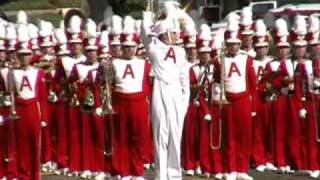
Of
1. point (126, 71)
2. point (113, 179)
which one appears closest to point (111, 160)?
point (113, 179)

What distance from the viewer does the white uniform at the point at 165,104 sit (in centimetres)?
1544

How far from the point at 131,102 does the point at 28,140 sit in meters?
1.53

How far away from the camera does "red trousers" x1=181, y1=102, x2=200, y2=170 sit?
58.4ft

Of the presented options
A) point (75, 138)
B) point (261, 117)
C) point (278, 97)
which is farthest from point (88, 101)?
point (278, 97)

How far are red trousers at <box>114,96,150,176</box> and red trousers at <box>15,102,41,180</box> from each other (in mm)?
1299

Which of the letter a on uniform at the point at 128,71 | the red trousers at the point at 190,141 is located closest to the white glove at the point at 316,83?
the red trousers at the point at 190,141

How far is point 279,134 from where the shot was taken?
17.7m

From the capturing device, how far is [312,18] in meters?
17.5

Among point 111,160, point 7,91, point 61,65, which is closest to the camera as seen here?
point 7,91

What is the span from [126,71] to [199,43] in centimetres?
158

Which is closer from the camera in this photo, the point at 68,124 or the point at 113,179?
the point at 113,179

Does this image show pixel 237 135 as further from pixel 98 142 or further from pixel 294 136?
pixel 98 142

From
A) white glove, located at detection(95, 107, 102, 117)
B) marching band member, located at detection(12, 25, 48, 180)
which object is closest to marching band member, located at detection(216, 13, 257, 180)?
white glove, located at detection(95, 107, 102, 117)

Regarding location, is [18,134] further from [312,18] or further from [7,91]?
[312,18]
